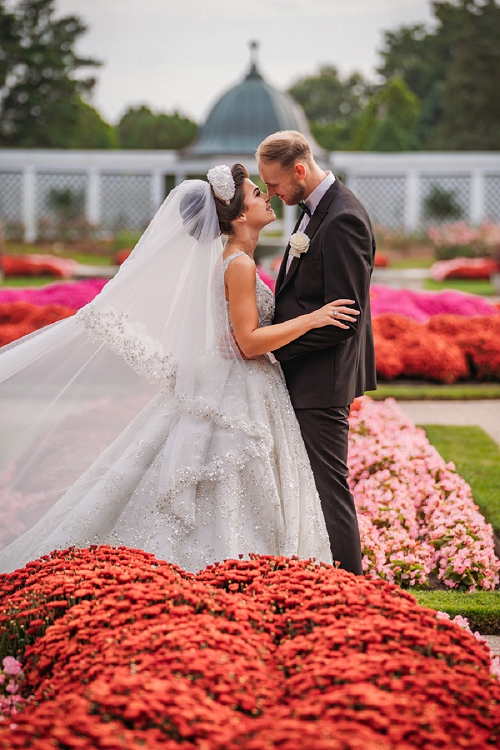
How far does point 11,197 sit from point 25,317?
16994 millimetres

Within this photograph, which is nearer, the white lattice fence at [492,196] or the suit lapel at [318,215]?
the suit lapel at [318,215]

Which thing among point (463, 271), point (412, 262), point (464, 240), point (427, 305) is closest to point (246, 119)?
point (463, 271)

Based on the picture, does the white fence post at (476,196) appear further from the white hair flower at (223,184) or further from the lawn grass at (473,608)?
the white hair flower at (223,184)

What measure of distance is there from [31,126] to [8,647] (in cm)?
3861

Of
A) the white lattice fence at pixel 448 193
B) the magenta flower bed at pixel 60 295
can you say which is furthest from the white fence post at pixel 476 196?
the magenta flower bed at pixel 60 295

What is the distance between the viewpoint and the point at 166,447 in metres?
3.59

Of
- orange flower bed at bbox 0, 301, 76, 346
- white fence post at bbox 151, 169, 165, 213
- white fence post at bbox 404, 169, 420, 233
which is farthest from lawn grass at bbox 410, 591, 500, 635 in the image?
white fence post at bbox 404, 169, 420, 233

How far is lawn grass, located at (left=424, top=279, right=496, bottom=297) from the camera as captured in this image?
17.2 meters

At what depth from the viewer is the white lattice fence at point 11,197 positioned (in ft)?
83.5

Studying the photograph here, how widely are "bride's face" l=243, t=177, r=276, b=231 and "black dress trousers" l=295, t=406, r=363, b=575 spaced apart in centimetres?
80

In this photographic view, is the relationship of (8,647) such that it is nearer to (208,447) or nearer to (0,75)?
(208,447)

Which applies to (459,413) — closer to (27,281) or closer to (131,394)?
(131,394)

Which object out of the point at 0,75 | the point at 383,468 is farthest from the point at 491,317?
the point at 0,75

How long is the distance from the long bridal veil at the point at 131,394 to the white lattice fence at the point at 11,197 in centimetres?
2267
